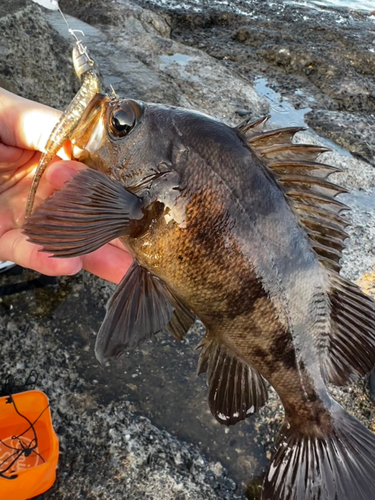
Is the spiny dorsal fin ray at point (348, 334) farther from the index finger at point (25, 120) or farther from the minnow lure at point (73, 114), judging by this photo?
the index finger at point (25, 120)

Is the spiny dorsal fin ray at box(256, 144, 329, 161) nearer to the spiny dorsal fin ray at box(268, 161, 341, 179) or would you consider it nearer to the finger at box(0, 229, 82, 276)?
the spiny dorsal fin ray at box(268, 161, 341, 179)

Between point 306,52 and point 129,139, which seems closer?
point 129,139

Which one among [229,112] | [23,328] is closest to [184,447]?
[23,328]

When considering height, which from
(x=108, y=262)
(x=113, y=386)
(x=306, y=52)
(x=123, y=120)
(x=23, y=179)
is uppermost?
(x=306, y=52)

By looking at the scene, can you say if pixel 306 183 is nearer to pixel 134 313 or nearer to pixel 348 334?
pixel 348 334

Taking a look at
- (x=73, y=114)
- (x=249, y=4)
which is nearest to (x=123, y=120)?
(x=73, y=114)

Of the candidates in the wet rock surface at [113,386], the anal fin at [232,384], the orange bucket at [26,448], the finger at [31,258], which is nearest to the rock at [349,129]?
the wet rock surface at [113,386]

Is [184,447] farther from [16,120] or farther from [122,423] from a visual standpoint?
[16,120]
